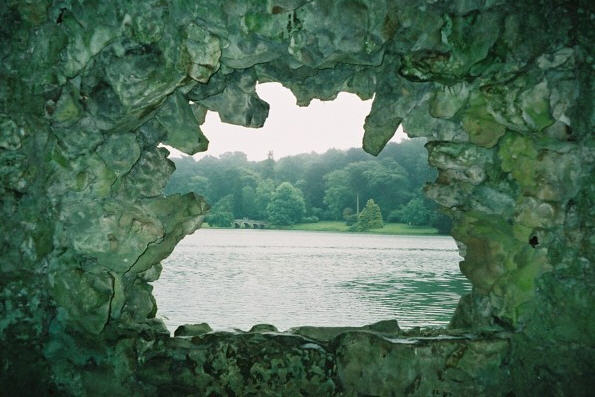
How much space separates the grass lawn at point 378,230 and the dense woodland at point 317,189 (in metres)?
1.30

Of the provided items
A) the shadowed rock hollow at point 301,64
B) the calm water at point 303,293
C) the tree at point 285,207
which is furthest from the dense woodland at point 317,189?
the shadowed rock hollow at point 301,64

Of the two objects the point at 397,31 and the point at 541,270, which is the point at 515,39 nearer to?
the point at 397,31

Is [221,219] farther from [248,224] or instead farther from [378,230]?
[378,230]

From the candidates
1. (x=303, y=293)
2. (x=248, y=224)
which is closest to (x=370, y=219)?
(x=248, y=224)

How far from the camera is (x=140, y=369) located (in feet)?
13.7

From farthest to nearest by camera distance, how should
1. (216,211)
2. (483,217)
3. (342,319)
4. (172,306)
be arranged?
1. (216,211)
2. (172,306)
3. (342,319)
4. (483,217)

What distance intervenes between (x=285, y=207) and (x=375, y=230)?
13844 millimetres

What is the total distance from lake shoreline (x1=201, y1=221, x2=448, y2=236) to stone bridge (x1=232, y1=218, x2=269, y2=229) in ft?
4.19

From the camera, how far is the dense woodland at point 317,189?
64.0 meters

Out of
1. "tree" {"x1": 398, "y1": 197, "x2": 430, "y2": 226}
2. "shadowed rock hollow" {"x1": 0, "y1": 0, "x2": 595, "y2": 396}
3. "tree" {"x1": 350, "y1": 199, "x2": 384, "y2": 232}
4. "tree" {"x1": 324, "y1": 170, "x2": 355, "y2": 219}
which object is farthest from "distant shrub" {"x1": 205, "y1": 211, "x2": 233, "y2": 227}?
"shadowed rock hollow" {"x1": 0, "y1": 0, "x2": 595, "y2": 396}

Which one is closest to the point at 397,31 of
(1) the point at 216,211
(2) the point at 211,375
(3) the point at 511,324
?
→ (3) the point at 511,324

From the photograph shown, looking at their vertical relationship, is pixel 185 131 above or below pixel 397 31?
below

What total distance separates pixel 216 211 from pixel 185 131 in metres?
60.5

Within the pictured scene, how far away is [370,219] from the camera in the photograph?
58.1 meters
